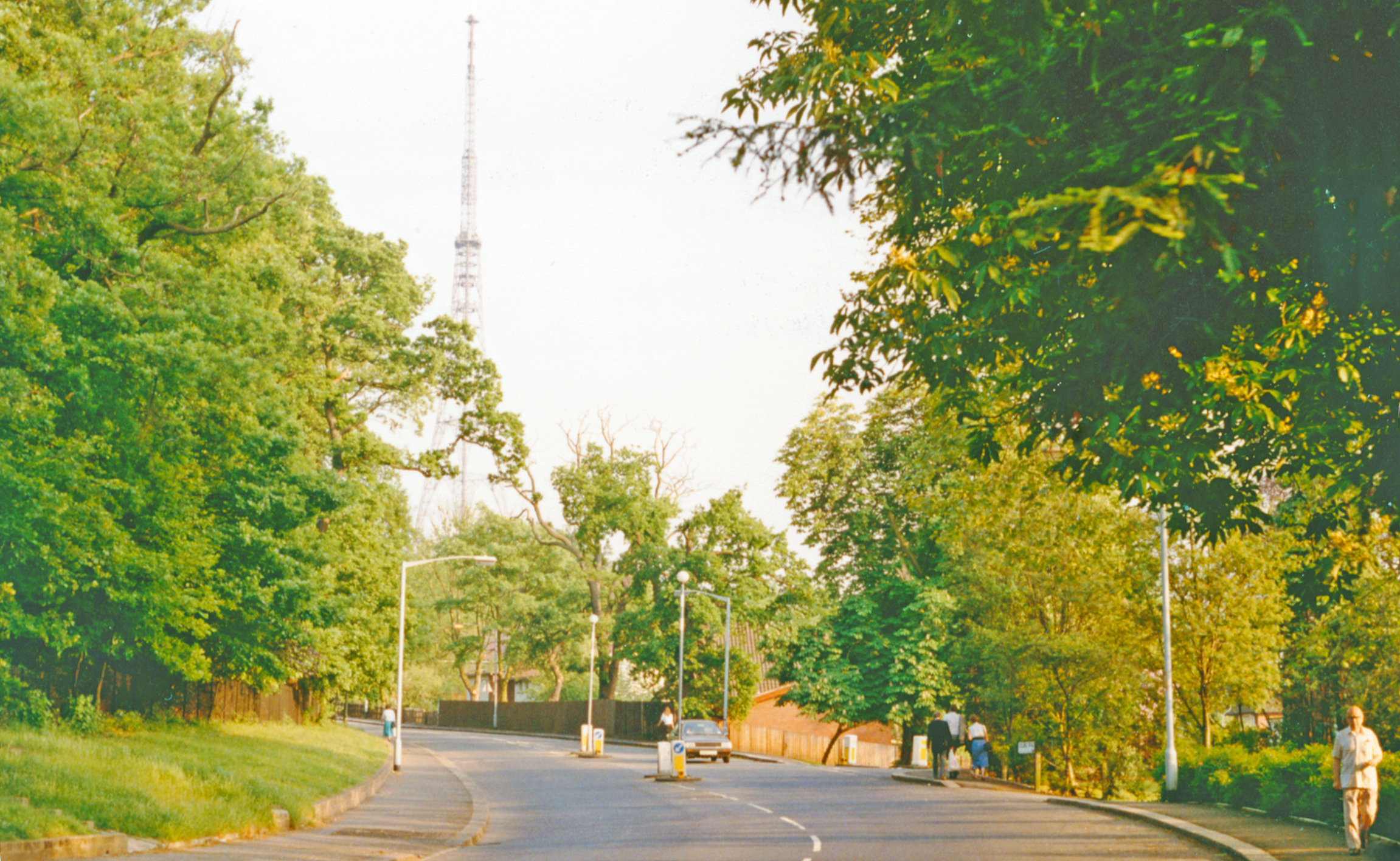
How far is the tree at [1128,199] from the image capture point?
7598 mm

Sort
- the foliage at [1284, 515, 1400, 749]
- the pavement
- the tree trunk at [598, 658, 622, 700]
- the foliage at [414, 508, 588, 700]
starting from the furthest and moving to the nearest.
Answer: the foliage at [414, 508, 588, 700] < the tree trunk at [598, 658, 622, 700] < the foliage at [1284, 515, 1400, 749] < the pavement

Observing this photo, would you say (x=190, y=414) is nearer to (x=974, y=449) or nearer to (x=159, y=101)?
(x=159, y=101)

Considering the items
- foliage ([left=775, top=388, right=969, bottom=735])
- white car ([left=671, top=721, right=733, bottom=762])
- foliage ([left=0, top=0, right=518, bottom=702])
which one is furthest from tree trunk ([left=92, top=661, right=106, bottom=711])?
foliage ([left=775, top=388, right=969, bottom=735])

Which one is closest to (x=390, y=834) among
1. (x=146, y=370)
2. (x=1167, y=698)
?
(x=146, y=370)

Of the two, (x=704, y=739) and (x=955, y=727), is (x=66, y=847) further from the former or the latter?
(x=704, y=739)

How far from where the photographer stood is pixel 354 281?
141 ft

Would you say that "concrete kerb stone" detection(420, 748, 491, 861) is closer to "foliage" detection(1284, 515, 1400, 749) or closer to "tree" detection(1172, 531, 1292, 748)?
"foliage" detection(1284, 515, 1400, 749)

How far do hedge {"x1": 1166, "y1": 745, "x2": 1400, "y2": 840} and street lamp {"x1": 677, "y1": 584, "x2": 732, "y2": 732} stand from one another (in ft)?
97.1

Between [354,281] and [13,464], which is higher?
[354,281]

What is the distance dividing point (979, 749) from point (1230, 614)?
7.19 meters

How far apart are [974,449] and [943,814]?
10.6m

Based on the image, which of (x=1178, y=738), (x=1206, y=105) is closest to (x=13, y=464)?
(x=1206, y=105)

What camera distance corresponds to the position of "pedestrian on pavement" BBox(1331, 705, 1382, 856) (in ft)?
47.0

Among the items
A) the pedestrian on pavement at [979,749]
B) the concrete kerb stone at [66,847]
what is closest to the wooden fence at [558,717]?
the pedestrian on pavement at [979,749]
